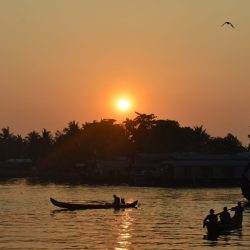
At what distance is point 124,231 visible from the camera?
60625mm

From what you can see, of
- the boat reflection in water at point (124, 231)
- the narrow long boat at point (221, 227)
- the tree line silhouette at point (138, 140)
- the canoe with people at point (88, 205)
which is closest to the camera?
the boat reflection in water at point (124, 231)

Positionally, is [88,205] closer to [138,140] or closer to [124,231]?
[124,231]

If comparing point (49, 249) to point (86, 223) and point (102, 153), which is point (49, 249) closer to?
point (86, 223)

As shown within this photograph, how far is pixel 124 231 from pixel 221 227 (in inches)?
285

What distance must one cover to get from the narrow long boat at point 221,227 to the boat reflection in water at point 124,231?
547cm

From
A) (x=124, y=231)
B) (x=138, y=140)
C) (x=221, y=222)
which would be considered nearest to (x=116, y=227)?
(x=124, y=231)

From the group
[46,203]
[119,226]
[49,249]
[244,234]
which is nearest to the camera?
[49,249]

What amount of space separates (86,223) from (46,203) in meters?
27.1

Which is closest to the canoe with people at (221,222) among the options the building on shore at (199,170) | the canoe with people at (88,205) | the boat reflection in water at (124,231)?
the boat reflection in water at (124,231)

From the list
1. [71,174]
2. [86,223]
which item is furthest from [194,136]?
[86,223]

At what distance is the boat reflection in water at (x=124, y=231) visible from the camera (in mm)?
51969

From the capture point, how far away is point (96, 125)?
196625 mm

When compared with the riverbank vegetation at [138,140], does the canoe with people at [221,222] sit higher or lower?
lower

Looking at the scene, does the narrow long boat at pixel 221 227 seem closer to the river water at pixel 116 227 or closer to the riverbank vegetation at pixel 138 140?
the river water at pixel 116 227
